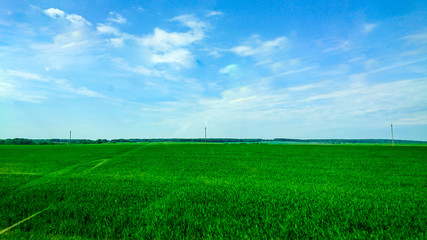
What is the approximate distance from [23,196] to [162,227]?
5.40 metres

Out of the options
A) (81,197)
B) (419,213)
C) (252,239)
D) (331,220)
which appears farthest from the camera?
(81,197)

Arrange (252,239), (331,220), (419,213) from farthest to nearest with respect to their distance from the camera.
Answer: (419,213), (331,220), (252,239)

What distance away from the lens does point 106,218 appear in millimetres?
5008

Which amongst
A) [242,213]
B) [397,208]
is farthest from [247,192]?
[397,208]

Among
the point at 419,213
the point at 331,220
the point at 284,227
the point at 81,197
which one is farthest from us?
the point at 81,197

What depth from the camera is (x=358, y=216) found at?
4.76m

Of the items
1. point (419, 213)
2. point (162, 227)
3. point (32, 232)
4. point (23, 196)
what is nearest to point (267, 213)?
point (162, 227)

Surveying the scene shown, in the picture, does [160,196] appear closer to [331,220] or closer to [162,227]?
[162,227]

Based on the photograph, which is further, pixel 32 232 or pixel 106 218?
pixel 106 218

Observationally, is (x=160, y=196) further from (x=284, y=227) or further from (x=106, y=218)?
(x=284, y=227)

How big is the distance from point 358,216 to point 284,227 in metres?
1.83

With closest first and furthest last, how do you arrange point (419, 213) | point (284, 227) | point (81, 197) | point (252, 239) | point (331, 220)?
1. point (252, 239)
2. point (284, 227)
3. point (331, 220)
4. point (419, 213)
5. point (81, 197)

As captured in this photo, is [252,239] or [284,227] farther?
[284,227]

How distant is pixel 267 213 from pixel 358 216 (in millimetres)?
1952
